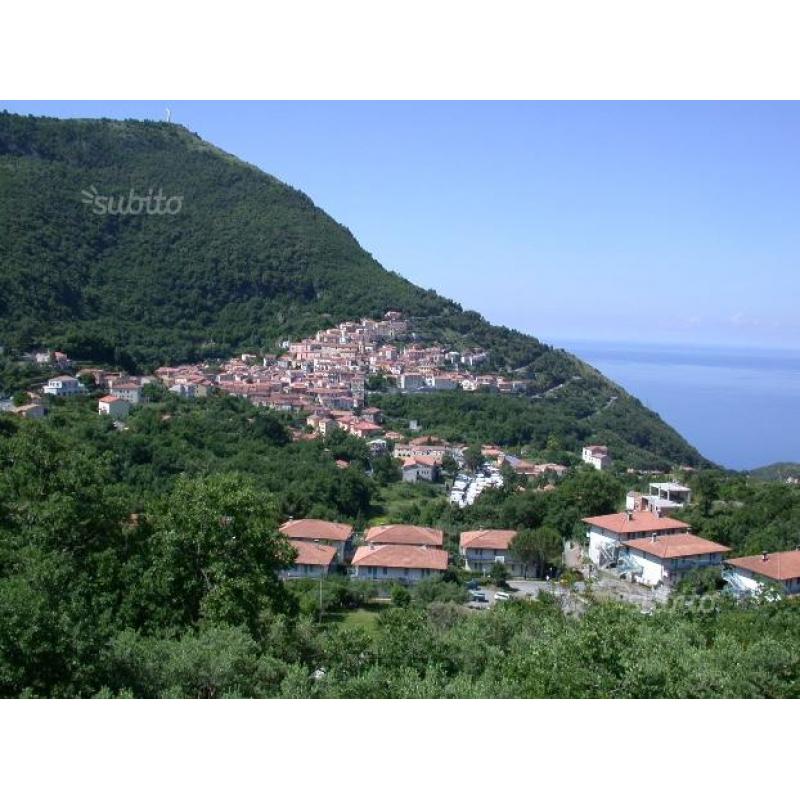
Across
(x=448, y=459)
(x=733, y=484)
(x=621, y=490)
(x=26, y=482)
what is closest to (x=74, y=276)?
(x=448, y=459)

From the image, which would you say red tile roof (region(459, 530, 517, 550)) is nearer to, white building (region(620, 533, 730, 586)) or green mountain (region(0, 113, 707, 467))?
white building (region(620, 533, 730, 586))

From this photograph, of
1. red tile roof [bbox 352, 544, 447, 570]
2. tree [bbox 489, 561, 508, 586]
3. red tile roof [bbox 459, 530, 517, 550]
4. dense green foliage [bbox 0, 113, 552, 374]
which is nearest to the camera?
red tile roof [bbox 352, 544, 447, 570]

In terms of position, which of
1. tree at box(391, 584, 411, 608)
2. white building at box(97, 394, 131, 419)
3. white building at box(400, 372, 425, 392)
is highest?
white building at box(400, 372, 425, 392)

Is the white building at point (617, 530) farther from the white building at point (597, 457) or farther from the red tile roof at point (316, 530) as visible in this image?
the white building at point (597, 457)

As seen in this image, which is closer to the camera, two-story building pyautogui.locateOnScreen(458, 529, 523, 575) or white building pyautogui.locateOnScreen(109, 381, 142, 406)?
two-story building pyautogui.locateOnScreen(458, 529, 523, 575)

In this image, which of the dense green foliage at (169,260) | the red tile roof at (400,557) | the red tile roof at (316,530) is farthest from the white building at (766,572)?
the dense green foliage at (169,260)

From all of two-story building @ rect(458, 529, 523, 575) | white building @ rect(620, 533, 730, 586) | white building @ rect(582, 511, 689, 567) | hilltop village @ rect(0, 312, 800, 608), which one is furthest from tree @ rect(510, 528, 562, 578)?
white building @ rect(620, 533, 730, 586)

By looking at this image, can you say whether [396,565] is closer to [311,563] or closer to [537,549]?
[311,563]
